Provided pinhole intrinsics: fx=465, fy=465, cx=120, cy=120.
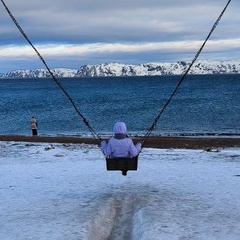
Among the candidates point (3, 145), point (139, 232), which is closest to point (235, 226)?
point (139, 232)

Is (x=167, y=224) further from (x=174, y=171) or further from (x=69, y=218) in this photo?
(x=174, y=171)

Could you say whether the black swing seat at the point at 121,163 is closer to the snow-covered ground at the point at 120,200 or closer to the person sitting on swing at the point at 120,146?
the person sitting on swing at the point at 120,146

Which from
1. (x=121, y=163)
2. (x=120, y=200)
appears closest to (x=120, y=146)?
(x=121, y=163)

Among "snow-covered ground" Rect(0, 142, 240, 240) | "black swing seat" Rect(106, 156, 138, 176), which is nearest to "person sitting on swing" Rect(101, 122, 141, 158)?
"black swing seat" Rect(106, 156, 138, 176)

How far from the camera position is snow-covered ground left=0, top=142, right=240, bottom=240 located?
929cm

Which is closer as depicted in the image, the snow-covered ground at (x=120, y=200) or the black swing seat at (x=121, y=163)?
the snow-covered ground at (x=120, y=200)

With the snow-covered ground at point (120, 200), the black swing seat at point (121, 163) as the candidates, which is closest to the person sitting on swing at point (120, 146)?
the black swing seat at point (121, 163)

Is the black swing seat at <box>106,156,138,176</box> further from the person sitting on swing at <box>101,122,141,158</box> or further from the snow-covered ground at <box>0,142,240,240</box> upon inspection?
the snow-covered ground at <box>0,142,240,240</box>

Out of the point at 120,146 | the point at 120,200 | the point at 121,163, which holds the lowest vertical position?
the point at 120,200

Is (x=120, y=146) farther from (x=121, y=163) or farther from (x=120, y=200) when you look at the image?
(x=120, y=200)

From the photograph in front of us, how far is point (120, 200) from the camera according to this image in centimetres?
1181

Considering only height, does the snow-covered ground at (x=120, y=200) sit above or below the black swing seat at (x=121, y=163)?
below

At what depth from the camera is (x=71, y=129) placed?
53.7 m

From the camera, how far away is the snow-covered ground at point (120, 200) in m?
9.29
